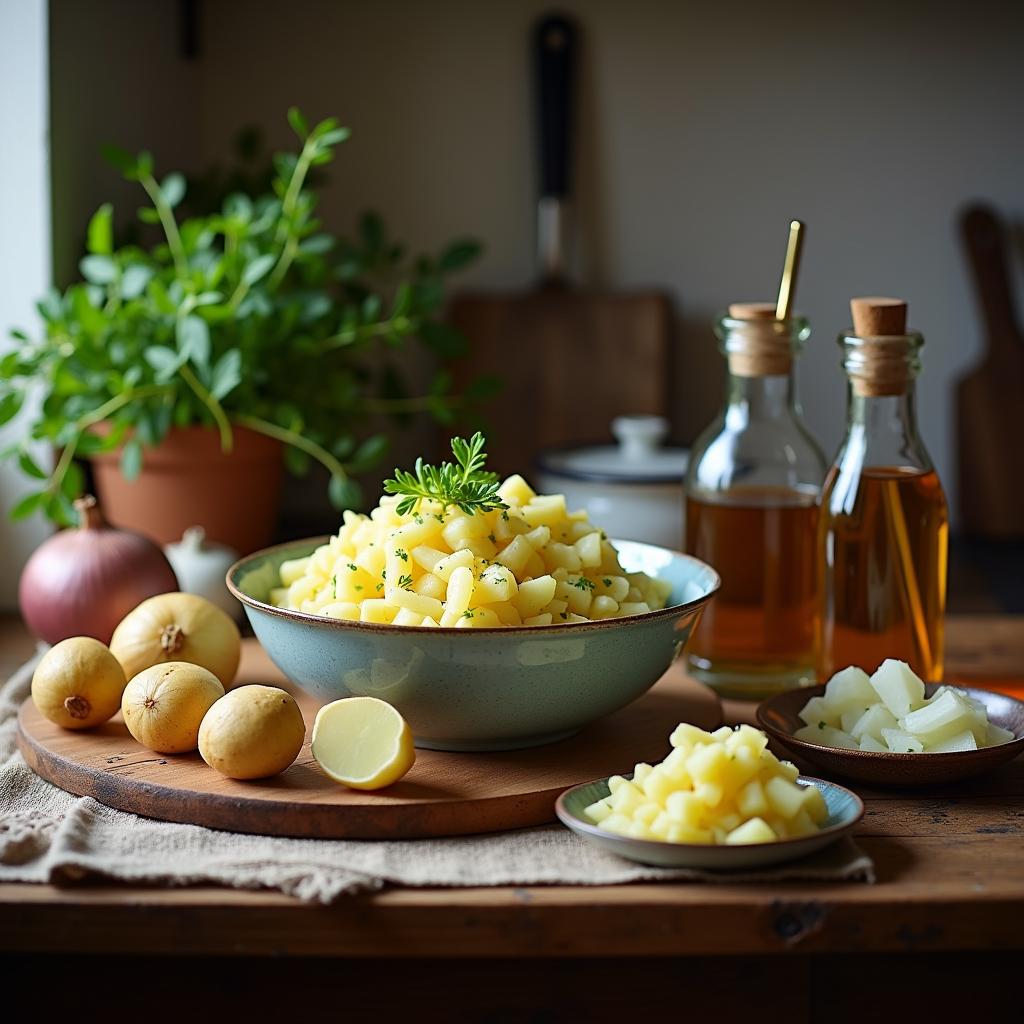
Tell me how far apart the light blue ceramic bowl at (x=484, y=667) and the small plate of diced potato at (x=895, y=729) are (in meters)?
0.12

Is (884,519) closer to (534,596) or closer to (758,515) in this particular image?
(758,515)

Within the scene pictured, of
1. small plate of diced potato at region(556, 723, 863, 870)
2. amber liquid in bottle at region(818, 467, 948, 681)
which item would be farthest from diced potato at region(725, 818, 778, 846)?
amber liquid in bottle at region(818, 467, 948, 681)

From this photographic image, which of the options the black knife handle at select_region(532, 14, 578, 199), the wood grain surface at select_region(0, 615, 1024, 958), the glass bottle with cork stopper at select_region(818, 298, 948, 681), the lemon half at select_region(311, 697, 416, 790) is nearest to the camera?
the wood grain surface at select_region(0, 615, 1024, 958)

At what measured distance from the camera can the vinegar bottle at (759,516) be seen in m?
1.22

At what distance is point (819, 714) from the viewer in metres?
1.05

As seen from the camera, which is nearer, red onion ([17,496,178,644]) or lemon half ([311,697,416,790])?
lemon half ([311,697,416,790])

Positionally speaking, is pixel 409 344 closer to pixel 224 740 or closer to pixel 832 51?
pixel 832 51

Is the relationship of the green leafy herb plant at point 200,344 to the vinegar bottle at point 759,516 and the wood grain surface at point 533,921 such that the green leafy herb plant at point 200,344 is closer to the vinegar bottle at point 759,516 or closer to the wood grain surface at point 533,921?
the vinegar bottle at point 759,516

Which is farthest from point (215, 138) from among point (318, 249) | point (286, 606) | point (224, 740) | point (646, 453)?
point (224, 740)

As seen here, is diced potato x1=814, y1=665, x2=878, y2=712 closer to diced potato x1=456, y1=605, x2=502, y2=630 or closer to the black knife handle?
diced potato x1=456, y1=605, x2=502, y2=630

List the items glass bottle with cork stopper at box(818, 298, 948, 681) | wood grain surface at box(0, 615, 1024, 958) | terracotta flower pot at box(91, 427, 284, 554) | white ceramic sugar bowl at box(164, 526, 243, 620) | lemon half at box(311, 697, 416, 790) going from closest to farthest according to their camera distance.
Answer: wood grain surface at box(0, 615, 1024, 958)
lemon half at box(311, 697, 416, 790)
glass bottle with cork stopper at box(818, 298, 948, 681)
white ceramic sugar bowl at box(164, 526, 243, 620)
terracotta flower pot at box(91, 427, 284, 554)

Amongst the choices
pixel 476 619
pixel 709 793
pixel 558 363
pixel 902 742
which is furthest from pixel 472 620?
pixel 558 363

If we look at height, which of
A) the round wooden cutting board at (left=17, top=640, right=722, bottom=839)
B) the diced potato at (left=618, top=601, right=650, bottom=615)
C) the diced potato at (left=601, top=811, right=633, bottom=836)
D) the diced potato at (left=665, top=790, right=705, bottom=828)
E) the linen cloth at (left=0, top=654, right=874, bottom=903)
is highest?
the diced potato at (left=618, top=601, right=650, bottom=615)

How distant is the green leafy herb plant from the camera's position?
1471 millimetres
